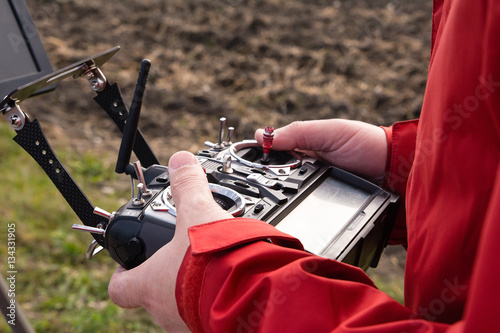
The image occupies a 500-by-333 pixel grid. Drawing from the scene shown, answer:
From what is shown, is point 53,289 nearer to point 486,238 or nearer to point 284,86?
point 486,238

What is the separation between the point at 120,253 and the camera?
0.95 metres

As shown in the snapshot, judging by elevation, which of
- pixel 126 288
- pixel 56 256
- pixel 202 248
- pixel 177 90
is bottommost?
pixel 56 256

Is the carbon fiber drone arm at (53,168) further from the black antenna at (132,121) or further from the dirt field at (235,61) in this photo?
the dirt field at (235,61)

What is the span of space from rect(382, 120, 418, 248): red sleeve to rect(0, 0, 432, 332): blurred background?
106cm

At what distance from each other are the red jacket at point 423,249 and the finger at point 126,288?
5.9 inches

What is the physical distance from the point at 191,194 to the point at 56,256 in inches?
64.1

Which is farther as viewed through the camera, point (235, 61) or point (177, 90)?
point (235, 61)

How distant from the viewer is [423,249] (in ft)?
2.55

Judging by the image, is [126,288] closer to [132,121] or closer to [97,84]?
[132,121]

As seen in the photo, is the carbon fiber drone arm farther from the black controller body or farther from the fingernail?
the fingernail

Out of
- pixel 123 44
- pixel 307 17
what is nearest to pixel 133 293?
pixel 123 44

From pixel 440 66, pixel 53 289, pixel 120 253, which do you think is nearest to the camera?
pixel 440 66

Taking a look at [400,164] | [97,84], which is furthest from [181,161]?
[400,164]

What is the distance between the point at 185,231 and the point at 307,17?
4206 mm
